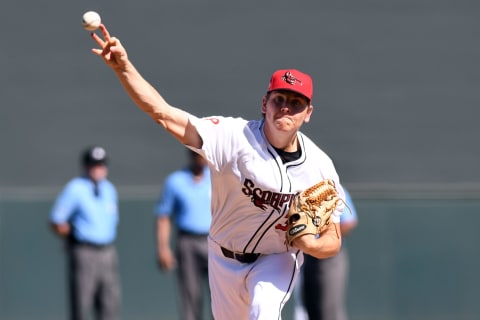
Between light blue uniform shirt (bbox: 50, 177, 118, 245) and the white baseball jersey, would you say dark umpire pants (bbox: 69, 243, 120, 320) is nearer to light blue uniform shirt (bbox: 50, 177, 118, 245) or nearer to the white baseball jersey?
light blue uniform shirt (bbox: 50, 177, 118, 245)

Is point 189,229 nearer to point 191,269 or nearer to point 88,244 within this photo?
point 191,269

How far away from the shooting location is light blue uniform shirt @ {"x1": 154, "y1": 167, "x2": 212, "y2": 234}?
988 centimetres

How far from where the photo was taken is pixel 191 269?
32.1 feet

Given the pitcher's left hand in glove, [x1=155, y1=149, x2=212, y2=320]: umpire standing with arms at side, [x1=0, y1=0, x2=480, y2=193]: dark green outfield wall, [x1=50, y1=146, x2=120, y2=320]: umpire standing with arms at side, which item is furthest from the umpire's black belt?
[x1=0, y1=0, x2=480, y2=193]: dark green outfield wall

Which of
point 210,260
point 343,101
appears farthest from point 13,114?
point 210,260

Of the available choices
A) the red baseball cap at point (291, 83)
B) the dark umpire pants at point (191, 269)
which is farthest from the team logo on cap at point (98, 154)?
the red baseball cap at point (291, 83)

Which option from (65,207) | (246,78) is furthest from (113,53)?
(246,78)

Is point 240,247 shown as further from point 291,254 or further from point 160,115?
point 160,115

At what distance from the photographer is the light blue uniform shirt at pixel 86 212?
1000 cm

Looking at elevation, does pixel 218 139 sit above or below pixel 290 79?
below

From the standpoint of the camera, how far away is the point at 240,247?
6.02 metres

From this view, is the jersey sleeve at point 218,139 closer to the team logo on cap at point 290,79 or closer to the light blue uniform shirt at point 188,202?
the team logo on cap at point 290,79

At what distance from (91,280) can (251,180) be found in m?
4.48

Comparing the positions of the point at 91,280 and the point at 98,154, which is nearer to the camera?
the point at 91,280
